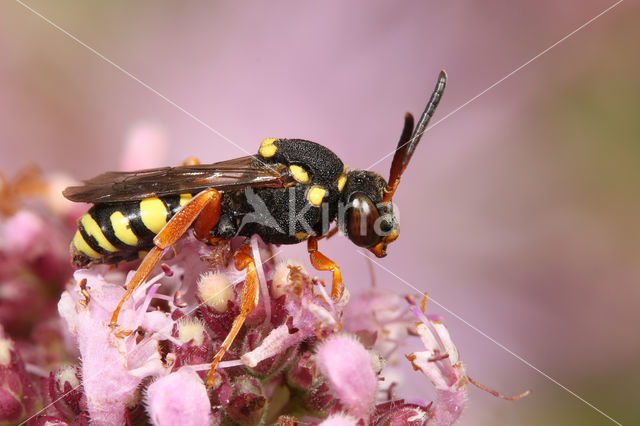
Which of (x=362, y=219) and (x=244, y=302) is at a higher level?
(x=362, y=219)

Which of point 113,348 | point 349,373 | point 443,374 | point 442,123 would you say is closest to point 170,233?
point 113,348

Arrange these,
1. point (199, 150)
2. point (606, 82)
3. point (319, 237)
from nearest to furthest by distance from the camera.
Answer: point (319, 237) → point (606, 82) → point (199, 150)

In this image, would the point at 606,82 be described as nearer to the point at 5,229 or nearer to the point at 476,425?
the point at 476,425

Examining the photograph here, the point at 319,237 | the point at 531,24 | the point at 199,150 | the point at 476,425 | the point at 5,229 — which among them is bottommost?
the point at 476,425

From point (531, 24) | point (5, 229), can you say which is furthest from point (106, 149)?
point (531, 24)

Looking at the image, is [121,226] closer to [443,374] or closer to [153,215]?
[153,215]

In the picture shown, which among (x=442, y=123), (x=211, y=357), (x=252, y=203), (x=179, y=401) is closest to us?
(x=179, y=401)

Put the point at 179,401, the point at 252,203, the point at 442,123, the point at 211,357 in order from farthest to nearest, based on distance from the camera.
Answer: the point at 442,123
the point at 252,203
the point at 211,357
the point at 179,401

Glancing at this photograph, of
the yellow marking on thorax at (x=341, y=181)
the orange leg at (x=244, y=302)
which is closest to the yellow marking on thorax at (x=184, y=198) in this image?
the orange leg at (x=244, y=302)
